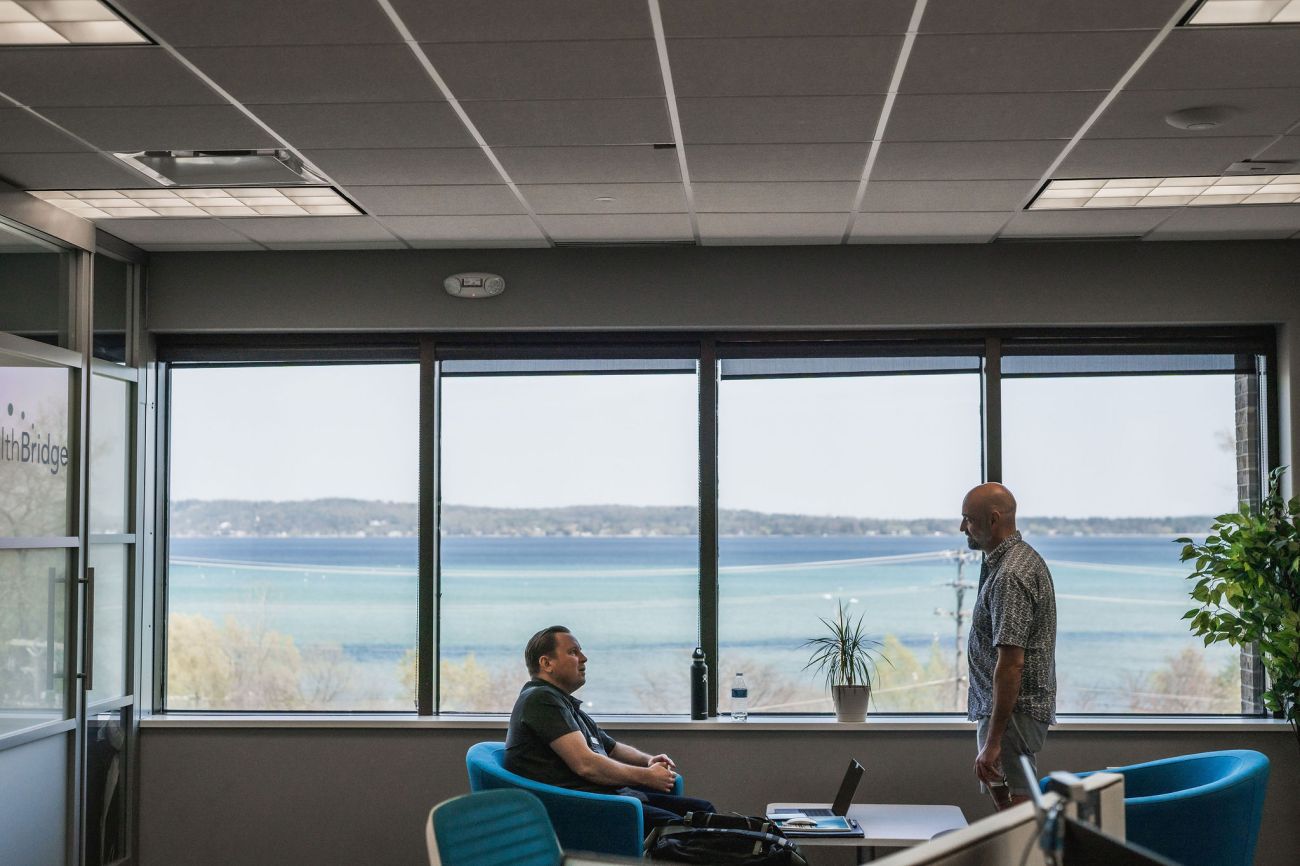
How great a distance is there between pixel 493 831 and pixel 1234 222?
3.86 metres

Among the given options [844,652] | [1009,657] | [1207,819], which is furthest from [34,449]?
[1207,819]

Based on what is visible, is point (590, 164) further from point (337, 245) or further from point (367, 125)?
point (337, 245)

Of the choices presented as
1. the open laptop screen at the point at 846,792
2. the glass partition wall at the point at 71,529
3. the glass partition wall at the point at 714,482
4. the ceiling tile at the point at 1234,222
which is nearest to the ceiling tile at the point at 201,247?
the glass partition wall at the point at 71,529

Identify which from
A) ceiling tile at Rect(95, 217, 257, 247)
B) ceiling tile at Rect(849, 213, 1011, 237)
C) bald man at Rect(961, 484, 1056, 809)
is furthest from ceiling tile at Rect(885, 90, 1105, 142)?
ceiling tile at Rect(95, 217, 257, 247)

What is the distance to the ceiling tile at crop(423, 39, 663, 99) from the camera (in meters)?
3.08

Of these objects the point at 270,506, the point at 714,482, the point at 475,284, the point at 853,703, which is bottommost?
the point at 853,703

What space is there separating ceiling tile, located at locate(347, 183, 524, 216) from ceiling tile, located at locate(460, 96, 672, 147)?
0.62m

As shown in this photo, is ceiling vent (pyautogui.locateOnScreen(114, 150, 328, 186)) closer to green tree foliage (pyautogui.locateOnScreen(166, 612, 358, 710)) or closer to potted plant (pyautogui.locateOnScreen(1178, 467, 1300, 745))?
green tree foliage (pyautogui.locateOnScreen(166, 612, 358, 710))

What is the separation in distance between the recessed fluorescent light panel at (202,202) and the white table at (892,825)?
2.84 metres

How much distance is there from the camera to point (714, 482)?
566 centimetres

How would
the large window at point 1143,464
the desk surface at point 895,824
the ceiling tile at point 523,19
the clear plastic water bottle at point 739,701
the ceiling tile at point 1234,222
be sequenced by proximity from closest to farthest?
the ceiling tile at point 523,19 → the desk surface at point 895,824 → the ceiling tile at point 1234,222 → the clear plastic water bottle at point 739,701 → the large window at point 1143,464

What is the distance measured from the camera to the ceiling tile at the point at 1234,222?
15.8 ft

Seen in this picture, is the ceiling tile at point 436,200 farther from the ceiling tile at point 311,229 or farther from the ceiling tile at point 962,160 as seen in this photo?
the ceiling tile at point 962,160

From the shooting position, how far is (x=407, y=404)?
19.1ft
